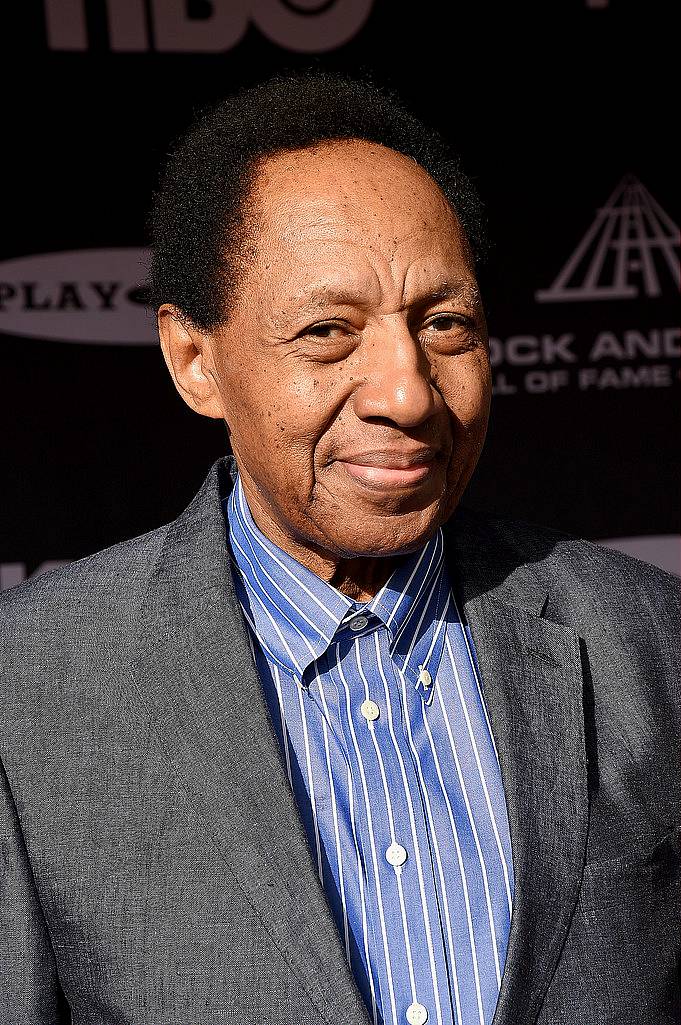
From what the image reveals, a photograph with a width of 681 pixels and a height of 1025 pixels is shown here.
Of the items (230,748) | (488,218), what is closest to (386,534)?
(230,748)

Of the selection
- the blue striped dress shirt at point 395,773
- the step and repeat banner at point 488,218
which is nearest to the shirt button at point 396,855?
the blue striped dress shirt at point 395,773

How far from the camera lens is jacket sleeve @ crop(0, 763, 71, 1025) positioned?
1330mm

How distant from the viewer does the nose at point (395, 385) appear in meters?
1.28

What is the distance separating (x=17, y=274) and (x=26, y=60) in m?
0.55

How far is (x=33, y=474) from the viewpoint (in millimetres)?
3184

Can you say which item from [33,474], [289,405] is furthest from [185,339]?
[33,474]

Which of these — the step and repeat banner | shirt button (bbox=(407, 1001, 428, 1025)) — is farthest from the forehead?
the step and repeat banner

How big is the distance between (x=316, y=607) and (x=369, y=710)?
0.14 meters

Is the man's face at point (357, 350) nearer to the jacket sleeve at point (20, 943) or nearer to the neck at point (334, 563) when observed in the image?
the neck at point (334, 563)

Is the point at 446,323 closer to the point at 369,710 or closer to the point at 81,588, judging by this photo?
the point at 369,710

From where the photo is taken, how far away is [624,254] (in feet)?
11.3

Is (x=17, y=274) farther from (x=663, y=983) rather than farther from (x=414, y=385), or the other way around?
(x=663, y=983)

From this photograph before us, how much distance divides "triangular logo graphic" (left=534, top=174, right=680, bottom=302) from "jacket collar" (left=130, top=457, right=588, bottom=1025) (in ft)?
6.60

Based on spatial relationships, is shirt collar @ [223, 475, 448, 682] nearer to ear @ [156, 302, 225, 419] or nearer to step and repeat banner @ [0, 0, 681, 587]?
ear @ [156, 302, 225, 419]
